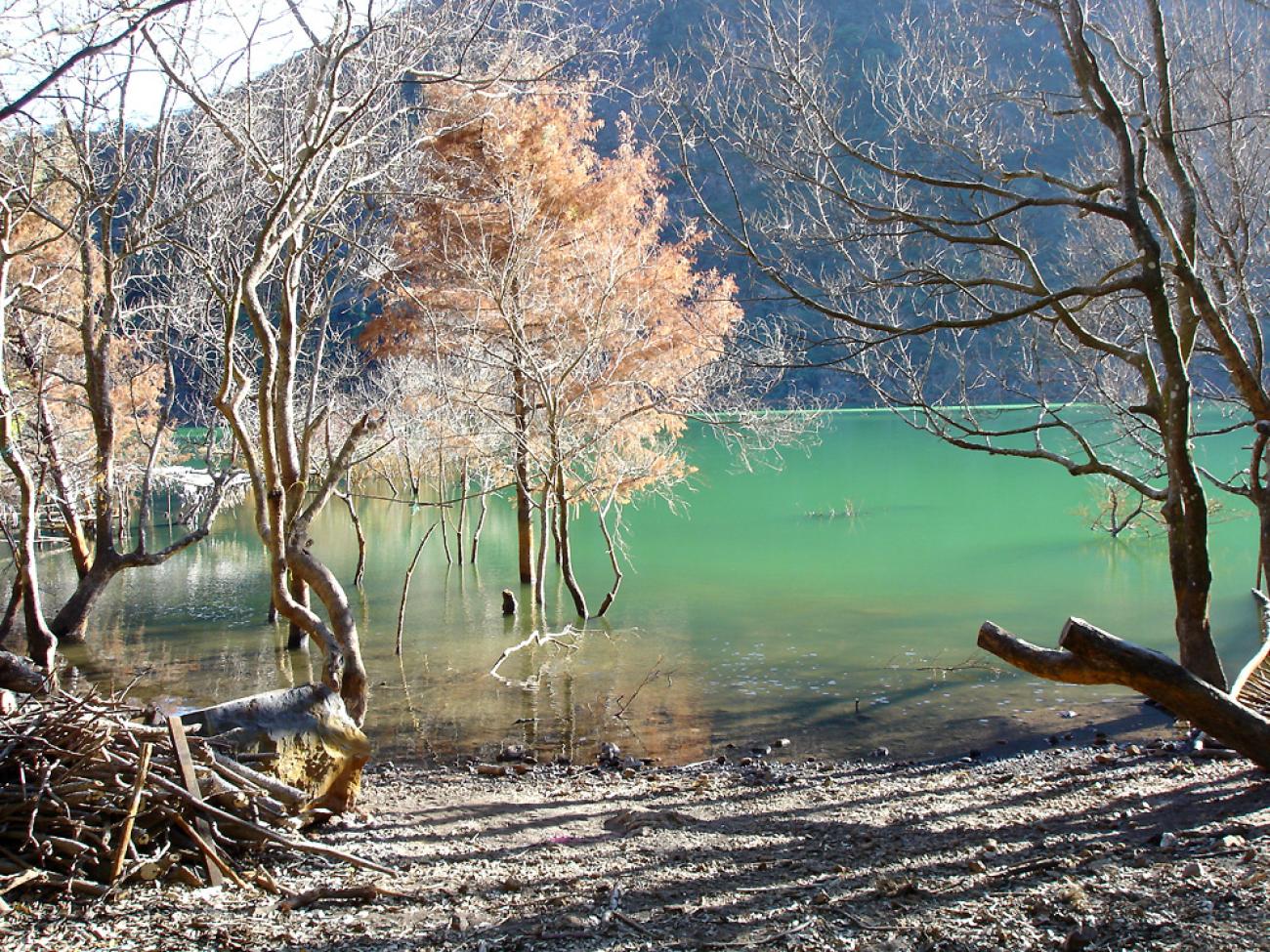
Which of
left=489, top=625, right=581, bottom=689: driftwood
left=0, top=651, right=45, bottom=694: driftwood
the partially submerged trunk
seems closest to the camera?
the partially submerged trunk

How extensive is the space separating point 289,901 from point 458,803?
273cm

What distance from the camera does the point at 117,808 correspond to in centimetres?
399

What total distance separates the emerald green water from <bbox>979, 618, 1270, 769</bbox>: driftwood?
463 centimetres

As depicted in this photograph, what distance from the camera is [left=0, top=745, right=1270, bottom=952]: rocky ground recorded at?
130 inches

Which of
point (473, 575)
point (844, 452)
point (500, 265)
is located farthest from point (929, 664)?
point (844, 452)

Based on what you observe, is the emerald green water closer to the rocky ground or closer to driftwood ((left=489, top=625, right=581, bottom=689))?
driftwood ((left=489, top=625, right=581, bottom=689))

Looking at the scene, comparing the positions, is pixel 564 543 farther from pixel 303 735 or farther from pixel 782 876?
pixel 782 876

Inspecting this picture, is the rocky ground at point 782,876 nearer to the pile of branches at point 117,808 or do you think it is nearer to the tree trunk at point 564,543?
the pile of branches at point 117,808

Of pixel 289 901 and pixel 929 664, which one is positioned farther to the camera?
pixel 929 664

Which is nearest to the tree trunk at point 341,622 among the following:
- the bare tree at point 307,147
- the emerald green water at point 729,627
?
the bare tree at point 307,147

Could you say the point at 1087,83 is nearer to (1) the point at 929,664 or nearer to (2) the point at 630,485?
(1) the point at 929,664

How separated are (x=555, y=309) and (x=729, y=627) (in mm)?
5800

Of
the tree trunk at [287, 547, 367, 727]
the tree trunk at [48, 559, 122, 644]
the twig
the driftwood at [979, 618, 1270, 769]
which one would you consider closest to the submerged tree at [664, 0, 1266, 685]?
the driftwood at [979, 618, 1270, 769]

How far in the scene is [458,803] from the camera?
6551mm
